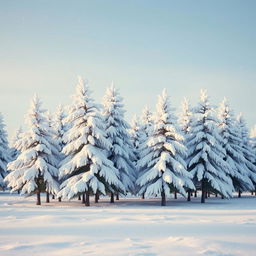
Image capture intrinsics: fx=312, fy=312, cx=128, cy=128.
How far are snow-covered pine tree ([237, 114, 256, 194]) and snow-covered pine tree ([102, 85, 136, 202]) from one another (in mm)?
19651

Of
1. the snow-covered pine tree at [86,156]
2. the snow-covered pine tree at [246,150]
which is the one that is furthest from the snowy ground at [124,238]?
the snow-covered pine tree at [246,150]

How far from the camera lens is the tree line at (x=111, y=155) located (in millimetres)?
29469

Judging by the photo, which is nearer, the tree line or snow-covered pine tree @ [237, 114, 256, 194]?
the tree line

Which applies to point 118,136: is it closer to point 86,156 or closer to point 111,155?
point 111,155

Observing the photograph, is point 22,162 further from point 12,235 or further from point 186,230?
point 186,230

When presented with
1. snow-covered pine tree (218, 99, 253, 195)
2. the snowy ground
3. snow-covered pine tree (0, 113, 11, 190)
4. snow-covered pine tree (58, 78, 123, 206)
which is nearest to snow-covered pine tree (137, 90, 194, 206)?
snow-covered pine tree (58, 78, 123, 206)

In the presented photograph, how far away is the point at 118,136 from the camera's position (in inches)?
1374

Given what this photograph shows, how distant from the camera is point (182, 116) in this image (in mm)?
42750

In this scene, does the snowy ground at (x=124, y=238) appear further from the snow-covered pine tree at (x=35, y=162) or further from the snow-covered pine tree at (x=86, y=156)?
the snow-covered pine tree at (x=35, y=162)

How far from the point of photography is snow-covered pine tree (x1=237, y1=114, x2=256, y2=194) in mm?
45656

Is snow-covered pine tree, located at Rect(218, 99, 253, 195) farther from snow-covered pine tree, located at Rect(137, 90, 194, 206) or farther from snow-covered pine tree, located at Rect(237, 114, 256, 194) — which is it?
snow-covered pine tree, located at Rect(137, 90, 194, 206)

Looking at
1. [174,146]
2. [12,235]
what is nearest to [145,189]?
[174,146]

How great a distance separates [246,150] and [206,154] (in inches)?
602

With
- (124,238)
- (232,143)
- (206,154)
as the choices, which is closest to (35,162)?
(206,154)
